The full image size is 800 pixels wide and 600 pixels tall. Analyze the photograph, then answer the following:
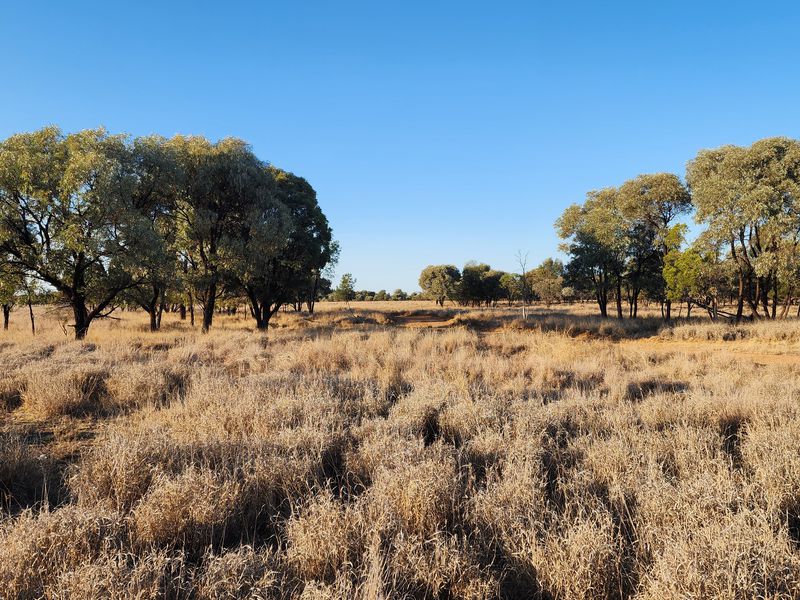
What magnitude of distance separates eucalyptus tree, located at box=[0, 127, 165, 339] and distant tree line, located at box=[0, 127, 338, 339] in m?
0.04

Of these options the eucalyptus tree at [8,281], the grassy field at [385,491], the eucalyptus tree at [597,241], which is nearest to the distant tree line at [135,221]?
the eucalyptus tree at [8,281]

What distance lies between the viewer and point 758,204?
18719mm

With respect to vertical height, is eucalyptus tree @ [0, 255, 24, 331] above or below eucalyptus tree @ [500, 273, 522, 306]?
below

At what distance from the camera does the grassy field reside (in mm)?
2643

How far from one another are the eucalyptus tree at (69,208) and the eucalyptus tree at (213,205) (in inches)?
147

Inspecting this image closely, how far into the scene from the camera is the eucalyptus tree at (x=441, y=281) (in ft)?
264

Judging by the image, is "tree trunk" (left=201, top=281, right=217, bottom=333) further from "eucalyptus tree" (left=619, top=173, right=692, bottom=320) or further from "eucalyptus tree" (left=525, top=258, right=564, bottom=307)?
"eucalyptus tree" (left=525, top=258, right=564, bottom=307)

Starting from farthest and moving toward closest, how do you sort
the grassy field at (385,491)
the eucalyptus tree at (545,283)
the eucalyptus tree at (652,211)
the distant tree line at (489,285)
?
the distant tree line at (489,285) → the eucalyptus tree at (545,283) → the eucalyptus tree at (652,211) → the grassy field at (385,491)

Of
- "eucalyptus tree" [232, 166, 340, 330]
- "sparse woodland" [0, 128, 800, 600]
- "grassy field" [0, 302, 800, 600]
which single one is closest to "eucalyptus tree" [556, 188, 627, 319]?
"sparse woodland" [0, 128, 800, 600]

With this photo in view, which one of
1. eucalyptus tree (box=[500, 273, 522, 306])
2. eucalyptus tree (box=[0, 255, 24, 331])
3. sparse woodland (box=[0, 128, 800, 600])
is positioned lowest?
sparse woodland (box=[0, 128, 800, 600])

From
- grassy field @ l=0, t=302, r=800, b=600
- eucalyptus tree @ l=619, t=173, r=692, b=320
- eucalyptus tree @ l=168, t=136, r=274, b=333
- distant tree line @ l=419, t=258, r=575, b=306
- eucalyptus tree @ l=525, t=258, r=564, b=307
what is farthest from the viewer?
distant tree line @ l=419, t=258, r=575, b=306

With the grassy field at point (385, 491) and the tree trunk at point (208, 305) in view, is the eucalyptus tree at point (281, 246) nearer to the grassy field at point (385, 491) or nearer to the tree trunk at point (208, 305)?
the tree trunk at point (208, 305)

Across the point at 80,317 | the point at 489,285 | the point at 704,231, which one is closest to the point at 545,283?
the point at 489,285

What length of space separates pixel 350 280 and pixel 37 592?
73622 mm
